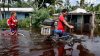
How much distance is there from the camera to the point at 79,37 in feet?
48.0

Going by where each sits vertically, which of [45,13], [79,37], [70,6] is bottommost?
[70,6]

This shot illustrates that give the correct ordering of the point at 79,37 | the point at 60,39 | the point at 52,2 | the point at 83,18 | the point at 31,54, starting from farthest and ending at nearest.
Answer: the point at 52,2
the point at 83,18
the point at 79,37
the point at 60,39
the point at 31,54

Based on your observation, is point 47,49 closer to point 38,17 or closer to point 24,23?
point 38,17

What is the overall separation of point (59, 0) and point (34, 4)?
13.8 meters

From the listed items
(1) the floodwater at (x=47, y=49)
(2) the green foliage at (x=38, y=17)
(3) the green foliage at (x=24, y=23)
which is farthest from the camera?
(2) the green foliage at (x=38, y=17)

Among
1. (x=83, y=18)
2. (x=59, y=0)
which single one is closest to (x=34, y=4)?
(x=83, y=18)

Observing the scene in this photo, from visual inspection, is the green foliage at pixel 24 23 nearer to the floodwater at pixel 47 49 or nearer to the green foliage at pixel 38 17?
the green foliage at pixel 38 17

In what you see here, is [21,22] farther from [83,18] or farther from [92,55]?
[92,55]

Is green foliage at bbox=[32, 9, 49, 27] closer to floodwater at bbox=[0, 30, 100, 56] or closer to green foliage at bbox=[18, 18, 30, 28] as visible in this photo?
green foliage at bbox=[18, 18, 30, 28]

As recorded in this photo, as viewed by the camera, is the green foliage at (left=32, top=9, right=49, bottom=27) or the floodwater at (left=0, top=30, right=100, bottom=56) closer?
the floodwater at (left=0, top=30, right=100, bottom=56)

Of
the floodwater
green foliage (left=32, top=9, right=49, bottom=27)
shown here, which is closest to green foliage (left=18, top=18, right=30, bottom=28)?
green foliage (left=32, top=9, right=49, bottom=27)

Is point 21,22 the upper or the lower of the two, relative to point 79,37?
lower

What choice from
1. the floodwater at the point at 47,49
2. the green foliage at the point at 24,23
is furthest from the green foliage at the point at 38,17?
the floodwater at the point at 47,49

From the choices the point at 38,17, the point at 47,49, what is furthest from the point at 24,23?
the point at 47,49
